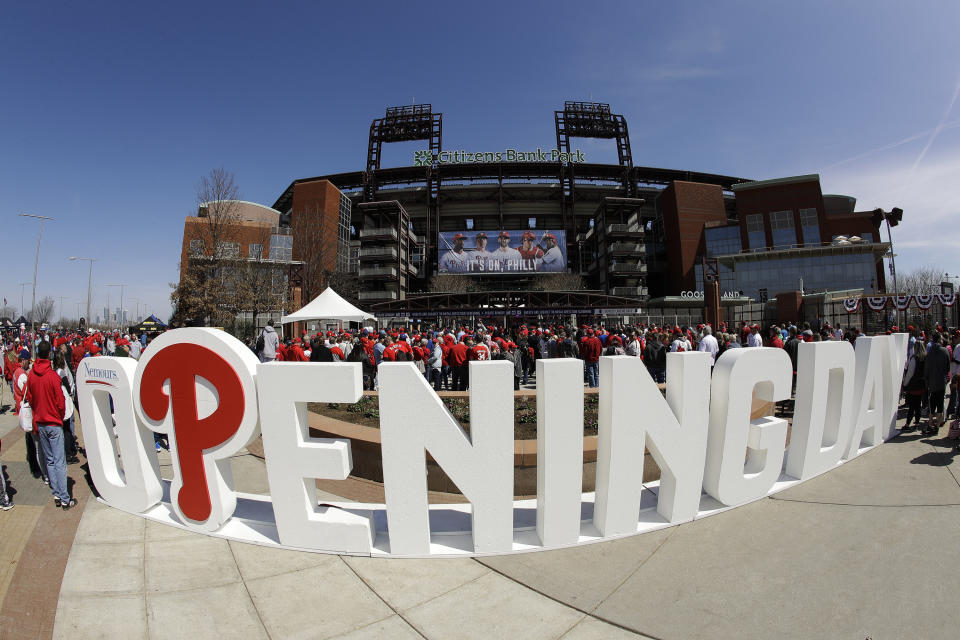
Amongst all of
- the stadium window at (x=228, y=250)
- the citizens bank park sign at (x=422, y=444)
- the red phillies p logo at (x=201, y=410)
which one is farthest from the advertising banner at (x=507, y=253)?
the red phillies p logo at (x=201, y=410)

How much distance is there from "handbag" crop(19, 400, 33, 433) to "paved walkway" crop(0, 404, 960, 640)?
3.16 ft

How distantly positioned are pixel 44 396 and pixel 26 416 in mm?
380

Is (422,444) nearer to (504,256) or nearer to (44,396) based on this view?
(44,396)

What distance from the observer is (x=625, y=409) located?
3.58m

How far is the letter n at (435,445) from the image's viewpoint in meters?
3.40

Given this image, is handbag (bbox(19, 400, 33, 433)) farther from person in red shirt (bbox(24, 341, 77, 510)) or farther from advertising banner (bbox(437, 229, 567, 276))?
advertising banner (bbox(437, 229, 567, 276))

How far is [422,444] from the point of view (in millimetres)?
3414

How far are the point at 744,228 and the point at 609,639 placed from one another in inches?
2412

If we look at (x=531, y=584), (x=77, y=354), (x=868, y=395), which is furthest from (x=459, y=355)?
(x=77, y=354)

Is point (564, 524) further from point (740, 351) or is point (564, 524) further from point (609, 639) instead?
point (740, 351)

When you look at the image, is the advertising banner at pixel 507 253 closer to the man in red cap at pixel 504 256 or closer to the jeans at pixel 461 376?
the man in red cap at pixel 504 256

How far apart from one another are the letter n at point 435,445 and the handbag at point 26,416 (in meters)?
4.36

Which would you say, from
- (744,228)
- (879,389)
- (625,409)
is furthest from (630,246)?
(625,409)

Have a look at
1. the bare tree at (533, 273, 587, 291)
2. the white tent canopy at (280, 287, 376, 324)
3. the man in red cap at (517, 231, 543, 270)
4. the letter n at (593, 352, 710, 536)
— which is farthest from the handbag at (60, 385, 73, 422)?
the man in red cap at (517, 231, 543, 270)
